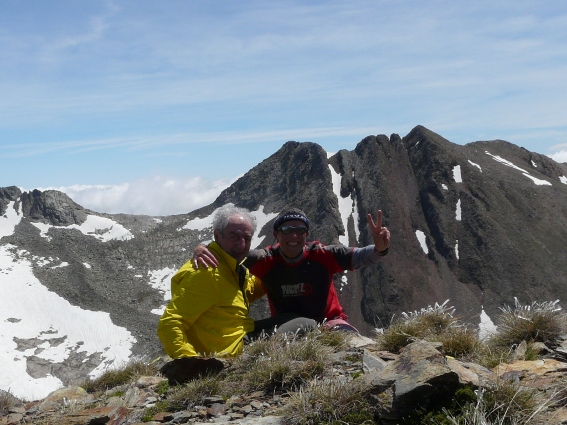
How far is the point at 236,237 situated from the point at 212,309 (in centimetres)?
111

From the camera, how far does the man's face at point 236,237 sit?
26.9 feet

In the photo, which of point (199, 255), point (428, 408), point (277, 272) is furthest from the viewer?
point (277, 272)

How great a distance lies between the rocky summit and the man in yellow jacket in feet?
199

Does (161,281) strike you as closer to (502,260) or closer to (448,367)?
(502,260)

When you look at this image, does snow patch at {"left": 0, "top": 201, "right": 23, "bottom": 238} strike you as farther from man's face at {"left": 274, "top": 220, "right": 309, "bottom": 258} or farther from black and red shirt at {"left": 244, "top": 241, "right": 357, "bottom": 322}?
man's face at {"left": 274, "top": 220, "right": 309, "bottom": 258}

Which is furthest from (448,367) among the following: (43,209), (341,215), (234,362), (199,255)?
(43,209)

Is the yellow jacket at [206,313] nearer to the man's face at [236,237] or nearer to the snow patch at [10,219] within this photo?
the man's face at [236,237]

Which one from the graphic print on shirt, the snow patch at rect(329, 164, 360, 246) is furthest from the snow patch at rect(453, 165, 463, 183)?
the graphic print on shirt

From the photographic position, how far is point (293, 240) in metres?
8.86

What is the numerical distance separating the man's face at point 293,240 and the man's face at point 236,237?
2.40 feet

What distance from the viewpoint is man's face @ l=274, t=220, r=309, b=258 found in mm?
8828

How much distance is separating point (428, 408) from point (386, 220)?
10517 centimetres

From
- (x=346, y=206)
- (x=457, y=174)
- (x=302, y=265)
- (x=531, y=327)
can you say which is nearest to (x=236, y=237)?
(x=302, y=265)

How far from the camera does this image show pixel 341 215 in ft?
373
